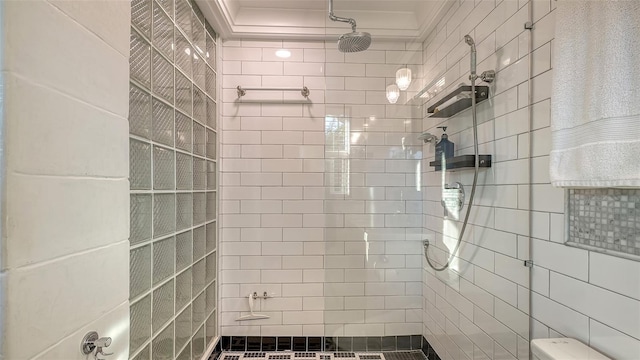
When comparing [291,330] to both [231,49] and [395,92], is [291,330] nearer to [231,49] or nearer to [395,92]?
[395,92]

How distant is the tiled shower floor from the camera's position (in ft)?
6.73

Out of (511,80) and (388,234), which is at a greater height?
(511,80)

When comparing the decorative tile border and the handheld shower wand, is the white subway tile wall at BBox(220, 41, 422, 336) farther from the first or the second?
the handheld shower wand

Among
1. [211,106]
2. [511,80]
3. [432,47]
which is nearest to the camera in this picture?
[511,80]

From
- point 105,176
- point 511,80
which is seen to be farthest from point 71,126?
point 511,80

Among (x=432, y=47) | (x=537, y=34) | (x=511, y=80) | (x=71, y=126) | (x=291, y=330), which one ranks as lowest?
(x=291, y=330)

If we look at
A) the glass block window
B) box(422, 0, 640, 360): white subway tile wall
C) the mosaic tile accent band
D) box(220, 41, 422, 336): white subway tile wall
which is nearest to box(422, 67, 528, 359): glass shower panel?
box(422, 0, 640, 360): white subway tile wall

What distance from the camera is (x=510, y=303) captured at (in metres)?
1.35

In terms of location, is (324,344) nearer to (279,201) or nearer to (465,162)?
(279,201)

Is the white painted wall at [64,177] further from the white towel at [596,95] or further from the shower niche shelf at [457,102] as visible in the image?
the shower niche shelf at [457,102]

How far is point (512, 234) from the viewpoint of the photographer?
4.40ft

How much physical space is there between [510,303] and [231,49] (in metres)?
2.46

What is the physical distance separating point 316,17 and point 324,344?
2.50 metres

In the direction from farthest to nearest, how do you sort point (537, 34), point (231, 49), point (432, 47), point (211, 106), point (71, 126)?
1. point (231, 49)
2. point (211, 106)
3. point (432, 47)
4. point (537, 34)
5. point (71, 126)
